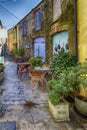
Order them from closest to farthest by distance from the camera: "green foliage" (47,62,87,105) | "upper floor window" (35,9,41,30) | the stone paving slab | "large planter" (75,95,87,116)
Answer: the stone paving slab, "large planter" (75,95,87,116), "green foliage" (47,62,87,105), "upper floor window" (35,9,41,30)

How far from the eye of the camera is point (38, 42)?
15.9 m

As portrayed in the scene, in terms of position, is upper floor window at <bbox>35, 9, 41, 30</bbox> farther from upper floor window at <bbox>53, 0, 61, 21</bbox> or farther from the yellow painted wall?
the yellow painted wall

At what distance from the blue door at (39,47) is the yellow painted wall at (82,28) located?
685cm

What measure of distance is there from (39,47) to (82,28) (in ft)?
27.7

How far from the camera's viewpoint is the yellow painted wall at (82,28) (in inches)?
281

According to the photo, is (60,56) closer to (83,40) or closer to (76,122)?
(83,40)

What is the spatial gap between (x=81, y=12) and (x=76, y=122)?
4085 mm

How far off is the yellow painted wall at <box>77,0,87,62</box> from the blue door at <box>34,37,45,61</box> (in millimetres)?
6853

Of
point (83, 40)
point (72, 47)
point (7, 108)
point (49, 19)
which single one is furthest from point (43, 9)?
point (7, 108)

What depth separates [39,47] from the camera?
51.3ft

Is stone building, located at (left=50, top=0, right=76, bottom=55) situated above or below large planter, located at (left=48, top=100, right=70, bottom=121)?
above

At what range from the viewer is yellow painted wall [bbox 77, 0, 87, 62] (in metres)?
7.14

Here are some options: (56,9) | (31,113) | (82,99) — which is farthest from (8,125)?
(56,9)

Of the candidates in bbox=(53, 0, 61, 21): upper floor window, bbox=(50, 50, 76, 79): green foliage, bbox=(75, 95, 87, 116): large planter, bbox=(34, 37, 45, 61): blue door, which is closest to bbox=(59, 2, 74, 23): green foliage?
bbox=(50, 50, 76, 79): green foliage
